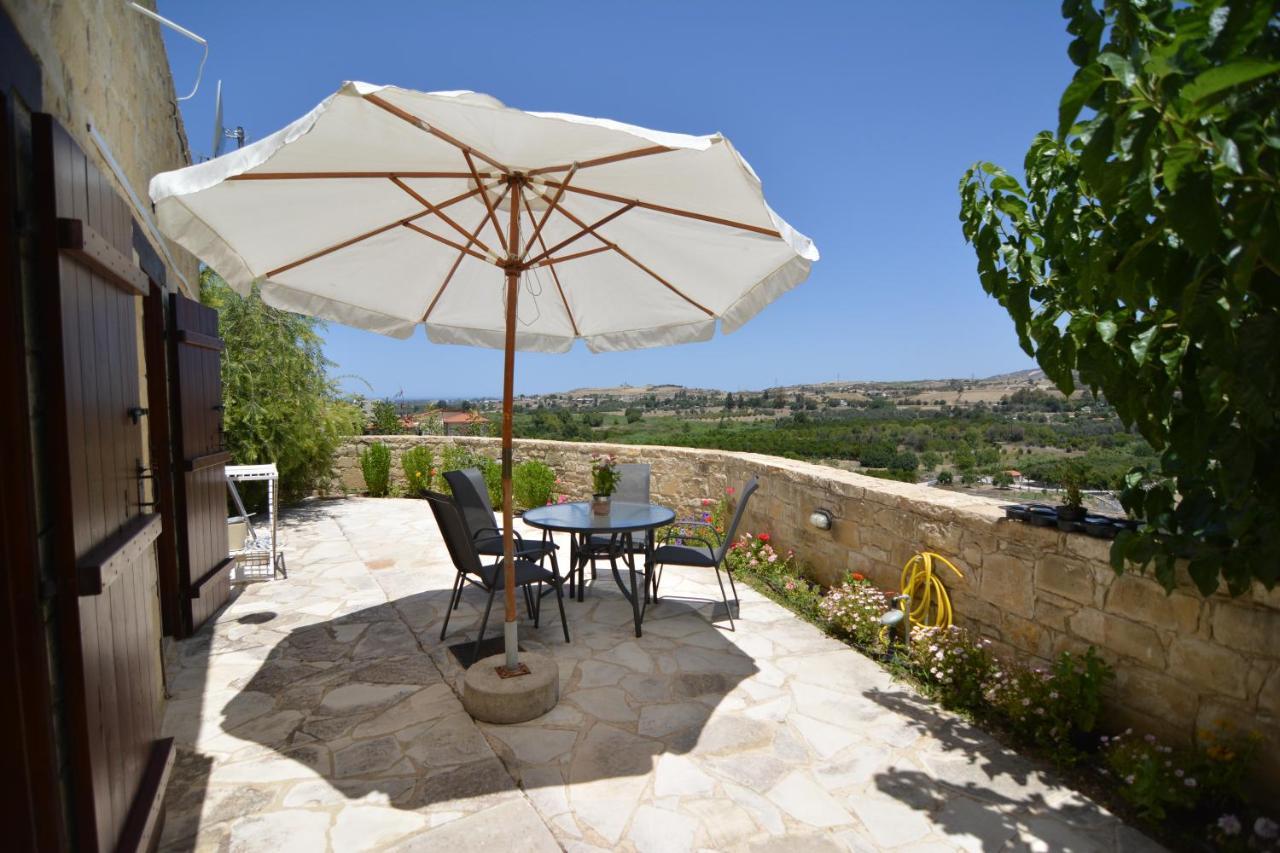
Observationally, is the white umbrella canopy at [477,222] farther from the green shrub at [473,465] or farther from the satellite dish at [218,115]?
the green shrub at [473,465]

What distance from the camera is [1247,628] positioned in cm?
220

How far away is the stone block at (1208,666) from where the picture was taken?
2229mm

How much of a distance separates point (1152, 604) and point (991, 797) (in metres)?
1.02

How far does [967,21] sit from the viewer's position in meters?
4.70

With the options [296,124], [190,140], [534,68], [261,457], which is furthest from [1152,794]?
[261,457]

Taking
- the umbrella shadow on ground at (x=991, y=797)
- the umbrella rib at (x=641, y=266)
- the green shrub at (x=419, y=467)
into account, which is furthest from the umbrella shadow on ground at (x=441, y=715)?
the green shrub at (x=419, y=467)

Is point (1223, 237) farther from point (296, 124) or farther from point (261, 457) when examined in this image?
point (261, 457)

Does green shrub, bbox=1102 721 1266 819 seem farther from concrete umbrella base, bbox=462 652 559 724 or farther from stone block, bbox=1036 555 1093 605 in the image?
concrete umbrella base, bbox=462 652 559 724

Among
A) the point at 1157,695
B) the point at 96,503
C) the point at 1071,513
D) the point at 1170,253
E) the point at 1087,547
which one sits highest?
the point at 1170,253

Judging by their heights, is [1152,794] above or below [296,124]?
below

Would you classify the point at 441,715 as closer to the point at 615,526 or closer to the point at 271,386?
the point at 615,526

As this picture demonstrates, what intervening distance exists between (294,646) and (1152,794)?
4117mm

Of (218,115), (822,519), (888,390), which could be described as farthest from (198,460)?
(888,390)

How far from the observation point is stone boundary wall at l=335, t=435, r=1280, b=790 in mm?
2217
